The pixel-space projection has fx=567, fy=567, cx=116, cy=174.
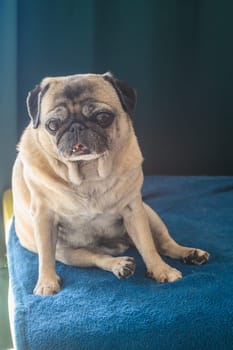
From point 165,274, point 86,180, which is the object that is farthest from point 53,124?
point 165,274

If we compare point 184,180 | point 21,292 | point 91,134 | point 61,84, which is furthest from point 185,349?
point 184,180

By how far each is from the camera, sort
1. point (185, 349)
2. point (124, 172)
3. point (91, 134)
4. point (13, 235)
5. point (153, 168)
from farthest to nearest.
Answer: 1. point (153, 168)
2. point (13, 235)
3. point (124, 172)
4. point (91, 134)
5. point (185, 349)

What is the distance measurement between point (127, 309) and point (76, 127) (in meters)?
0.43

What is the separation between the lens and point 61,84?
54.5 inches

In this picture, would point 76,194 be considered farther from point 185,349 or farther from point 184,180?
point 184,180

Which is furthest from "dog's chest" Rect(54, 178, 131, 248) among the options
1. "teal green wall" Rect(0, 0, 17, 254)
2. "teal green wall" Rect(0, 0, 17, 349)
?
"teal green wall" Rect(0, 0, 17, 254)

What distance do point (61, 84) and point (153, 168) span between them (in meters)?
1.20

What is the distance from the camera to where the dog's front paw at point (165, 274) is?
1388 mm

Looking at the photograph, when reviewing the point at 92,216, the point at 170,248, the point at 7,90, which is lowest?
the point at 170,248

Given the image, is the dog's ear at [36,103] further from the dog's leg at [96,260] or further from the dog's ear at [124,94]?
the dog's leg at [96,260]

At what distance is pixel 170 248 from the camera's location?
157 cm

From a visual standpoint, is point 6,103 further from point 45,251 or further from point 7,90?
point 45,251

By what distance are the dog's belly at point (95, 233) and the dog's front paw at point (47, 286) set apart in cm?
16

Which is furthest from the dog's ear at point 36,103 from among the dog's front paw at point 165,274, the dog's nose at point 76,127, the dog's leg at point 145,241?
the dog's front paw at point 165,274
